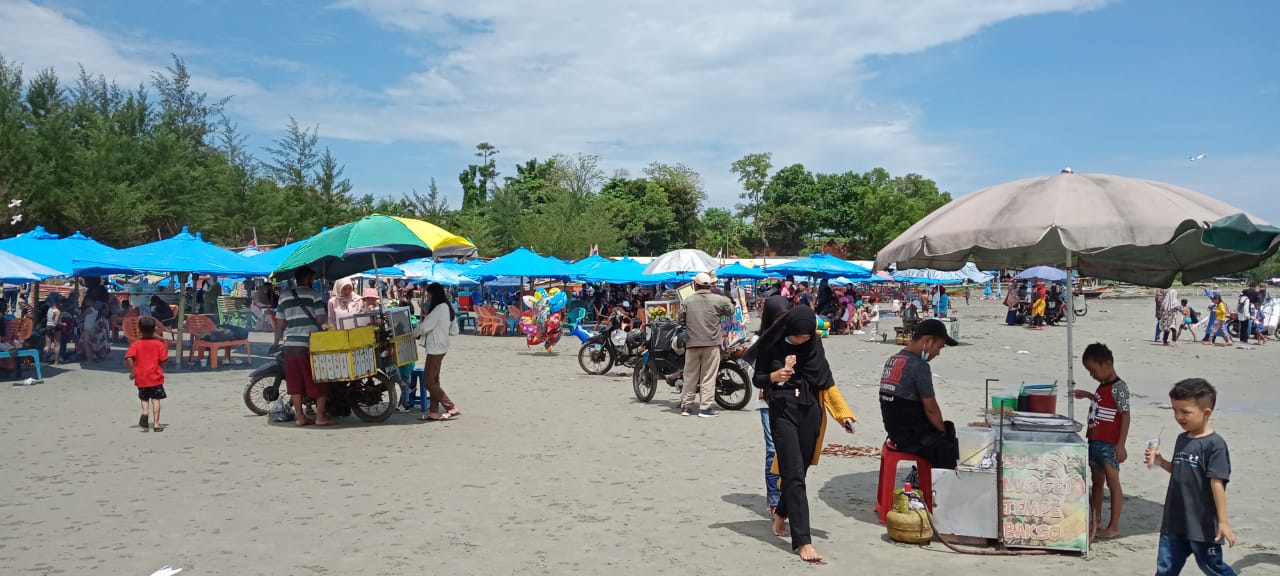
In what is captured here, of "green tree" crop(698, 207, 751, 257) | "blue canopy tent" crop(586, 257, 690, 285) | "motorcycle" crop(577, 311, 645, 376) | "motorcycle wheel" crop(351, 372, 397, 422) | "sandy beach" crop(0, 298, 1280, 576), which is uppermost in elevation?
"green tree" crop(698, 207, 751, 257)

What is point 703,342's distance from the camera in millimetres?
10492

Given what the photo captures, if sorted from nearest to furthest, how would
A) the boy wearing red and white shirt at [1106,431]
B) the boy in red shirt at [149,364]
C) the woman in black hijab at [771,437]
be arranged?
the boy wearing red and white shirt at [1106,431], the woman in black hijab at [771,437], the boy in red shirt at [149,364]

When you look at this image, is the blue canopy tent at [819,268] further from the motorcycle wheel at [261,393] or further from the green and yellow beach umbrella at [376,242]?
the motorcycle wheel at [261,393]

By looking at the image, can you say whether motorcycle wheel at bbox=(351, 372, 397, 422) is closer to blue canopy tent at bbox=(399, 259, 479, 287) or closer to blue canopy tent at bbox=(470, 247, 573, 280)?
blue canopy tent at bbox=(470, 247, 573, 280)

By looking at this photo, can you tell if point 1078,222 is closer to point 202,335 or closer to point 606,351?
point 606,351

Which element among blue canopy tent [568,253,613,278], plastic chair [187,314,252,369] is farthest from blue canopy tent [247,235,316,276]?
blue canopy tent [568,253,613,278]

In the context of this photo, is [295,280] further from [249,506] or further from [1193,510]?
[1193,510]

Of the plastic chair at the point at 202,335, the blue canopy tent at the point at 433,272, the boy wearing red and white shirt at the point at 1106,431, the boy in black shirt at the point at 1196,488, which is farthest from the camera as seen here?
the blue canopy tent at the point at 433,272

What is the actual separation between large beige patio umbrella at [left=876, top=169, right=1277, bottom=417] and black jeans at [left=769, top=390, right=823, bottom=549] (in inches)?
55.0

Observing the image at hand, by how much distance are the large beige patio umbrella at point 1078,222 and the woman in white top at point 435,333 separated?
5.03m

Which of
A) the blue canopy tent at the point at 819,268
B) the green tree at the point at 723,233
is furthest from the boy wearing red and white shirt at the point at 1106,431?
the green tree at the point at 723,233

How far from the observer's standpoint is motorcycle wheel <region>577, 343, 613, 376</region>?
1503 cm

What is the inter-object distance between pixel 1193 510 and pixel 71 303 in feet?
66.4

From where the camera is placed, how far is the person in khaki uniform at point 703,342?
1041 centimetres
